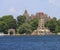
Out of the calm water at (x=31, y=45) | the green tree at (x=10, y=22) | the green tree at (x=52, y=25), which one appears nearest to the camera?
the calm water at (x=31, y=45)

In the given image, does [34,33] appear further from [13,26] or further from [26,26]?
[13,26]

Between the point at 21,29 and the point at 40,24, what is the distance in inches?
Result: 636

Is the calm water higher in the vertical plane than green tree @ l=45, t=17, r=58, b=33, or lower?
lower

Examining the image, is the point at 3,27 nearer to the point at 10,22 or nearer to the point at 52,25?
the point at 10,22

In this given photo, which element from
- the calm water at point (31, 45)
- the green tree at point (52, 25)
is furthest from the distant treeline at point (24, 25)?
the calm water at point (31, 45)

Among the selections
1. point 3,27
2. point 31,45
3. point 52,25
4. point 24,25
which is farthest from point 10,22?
point 31,45

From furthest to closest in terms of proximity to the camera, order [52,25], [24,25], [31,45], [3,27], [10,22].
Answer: [10,22]
[52,25]
[3,27]
[24,25]
[31,45]

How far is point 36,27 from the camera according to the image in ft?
578

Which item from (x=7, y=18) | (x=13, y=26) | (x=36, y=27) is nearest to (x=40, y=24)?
(x=36, y=27)

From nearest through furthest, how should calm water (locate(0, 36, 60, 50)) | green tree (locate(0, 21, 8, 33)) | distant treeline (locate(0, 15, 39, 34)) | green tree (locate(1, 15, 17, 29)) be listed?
calm water (locate(0, 36, 60, 50)) → distant treeline (locate(0, 15, 39, 34)) → green tree (locate(0, 21, 8, 33)) → green tree (locate(1, 15, 17, 29))

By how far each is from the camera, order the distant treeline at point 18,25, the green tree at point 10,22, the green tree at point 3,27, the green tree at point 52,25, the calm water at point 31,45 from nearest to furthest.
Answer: the calm water at point 31,45 → the distant treeline at point 18,25 → the green tree at point 52,25 → the green tree at point 3,27 → the green tree at point 10,22

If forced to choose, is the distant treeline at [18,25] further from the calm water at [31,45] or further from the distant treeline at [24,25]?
the calm water at [31,45]

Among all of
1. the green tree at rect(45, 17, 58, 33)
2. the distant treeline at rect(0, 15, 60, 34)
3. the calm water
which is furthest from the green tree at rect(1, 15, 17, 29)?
the calm water

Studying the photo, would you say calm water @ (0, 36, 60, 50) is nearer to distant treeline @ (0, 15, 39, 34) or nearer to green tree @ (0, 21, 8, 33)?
distant treeline @ (0, 15, 39, 34)
